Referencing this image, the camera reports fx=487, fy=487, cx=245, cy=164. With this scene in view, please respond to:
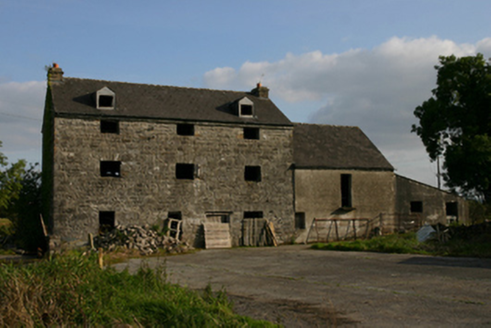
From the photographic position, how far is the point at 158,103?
24984 mm

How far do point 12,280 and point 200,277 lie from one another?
6483 mm

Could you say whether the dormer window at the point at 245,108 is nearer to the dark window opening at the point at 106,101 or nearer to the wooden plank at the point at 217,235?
the wooden plank at the point at 217,235

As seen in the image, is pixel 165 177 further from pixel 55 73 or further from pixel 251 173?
pixel 55 73

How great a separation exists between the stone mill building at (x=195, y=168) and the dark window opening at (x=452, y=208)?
0.26 metres

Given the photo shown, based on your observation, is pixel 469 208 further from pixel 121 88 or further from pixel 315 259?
pixel 121 88

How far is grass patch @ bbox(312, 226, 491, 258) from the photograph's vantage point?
54.0 ft

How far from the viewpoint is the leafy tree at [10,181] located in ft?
85.1

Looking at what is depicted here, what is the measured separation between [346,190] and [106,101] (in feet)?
48.6

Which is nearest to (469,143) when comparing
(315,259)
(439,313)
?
(315,259)

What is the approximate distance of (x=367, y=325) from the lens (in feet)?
23.1

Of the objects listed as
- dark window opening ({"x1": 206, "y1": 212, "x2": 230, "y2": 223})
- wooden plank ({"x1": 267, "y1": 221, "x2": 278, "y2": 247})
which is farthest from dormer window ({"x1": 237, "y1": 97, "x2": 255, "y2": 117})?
wooden plank ({"x1": 267, "y1": 221, "x2": 278, "y2": 247})

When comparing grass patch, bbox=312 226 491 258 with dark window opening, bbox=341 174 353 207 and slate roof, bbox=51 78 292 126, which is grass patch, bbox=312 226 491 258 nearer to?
dark window opening, bbox=341 174 353 207

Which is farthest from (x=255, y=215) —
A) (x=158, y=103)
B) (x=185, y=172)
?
(x=158, y=103)

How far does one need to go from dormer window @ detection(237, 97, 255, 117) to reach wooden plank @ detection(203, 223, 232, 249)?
6.05m
